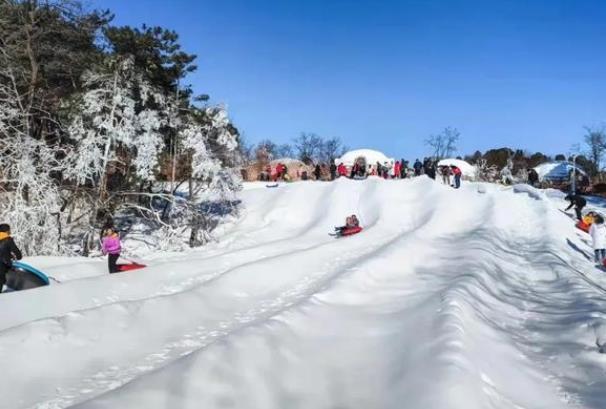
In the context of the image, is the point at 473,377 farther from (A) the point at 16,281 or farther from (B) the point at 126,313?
(A) the point at 16,281

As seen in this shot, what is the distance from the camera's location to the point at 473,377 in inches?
209

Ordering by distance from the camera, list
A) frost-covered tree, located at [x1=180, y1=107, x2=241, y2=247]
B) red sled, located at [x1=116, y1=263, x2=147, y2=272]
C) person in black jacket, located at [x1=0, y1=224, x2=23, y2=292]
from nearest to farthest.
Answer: person in black jacket, located at [x1=0, y1=224, x2=23, y2=292], red sled, located at [x1=116, y1=263, x2=147, y2=272], frost-covered tree, located at [x1=180, y1=107, x2=241, y2=247]

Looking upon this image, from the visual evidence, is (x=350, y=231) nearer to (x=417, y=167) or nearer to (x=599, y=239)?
(x=599, y=239)

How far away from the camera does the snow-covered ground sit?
545cm

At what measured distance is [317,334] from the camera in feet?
25.1

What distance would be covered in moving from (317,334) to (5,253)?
691cm

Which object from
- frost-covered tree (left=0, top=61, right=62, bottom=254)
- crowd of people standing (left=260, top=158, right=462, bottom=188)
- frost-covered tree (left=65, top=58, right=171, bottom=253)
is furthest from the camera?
crowd of people standing (left=260, top=158, right=462, bottom=188)

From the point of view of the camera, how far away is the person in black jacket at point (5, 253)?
35.0 ft

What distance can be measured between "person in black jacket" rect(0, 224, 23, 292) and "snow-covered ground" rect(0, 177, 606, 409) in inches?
57.6

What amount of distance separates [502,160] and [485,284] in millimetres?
56131

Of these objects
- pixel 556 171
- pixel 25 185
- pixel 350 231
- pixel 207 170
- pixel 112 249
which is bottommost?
pixel 350 231

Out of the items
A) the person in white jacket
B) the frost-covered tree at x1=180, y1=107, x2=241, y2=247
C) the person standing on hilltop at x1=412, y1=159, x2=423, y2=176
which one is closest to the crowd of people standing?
the person standing on hilltop at x1=412, y1=159, x2=423, y2=176

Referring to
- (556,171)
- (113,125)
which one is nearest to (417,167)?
(556,171)

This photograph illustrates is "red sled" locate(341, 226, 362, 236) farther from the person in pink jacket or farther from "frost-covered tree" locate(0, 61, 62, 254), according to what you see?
"frost-covered tree" locate(0, 61, 62, 254)
